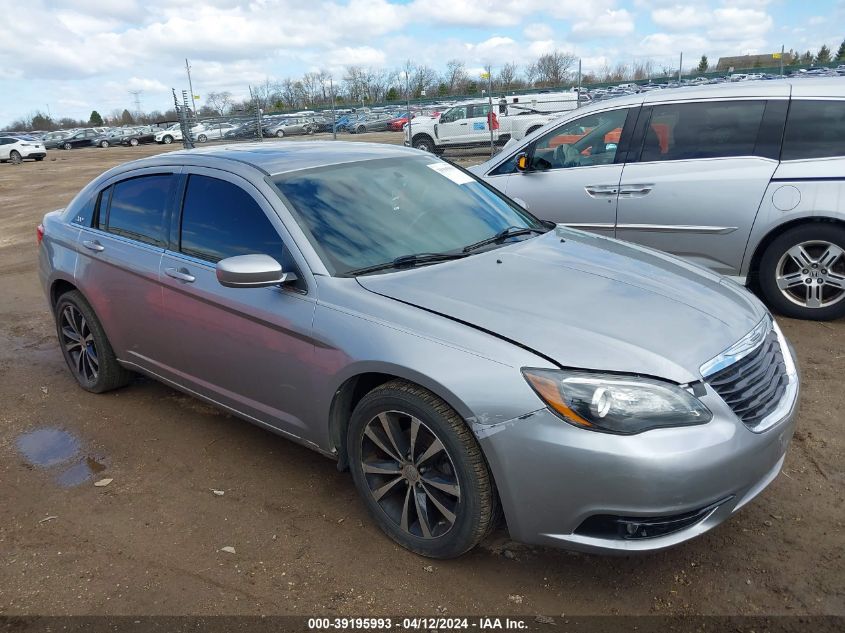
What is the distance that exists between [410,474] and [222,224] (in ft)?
5.45

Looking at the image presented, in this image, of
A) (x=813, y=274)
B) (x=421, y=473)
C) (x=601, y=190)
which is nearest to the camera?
(x=421, y=473)

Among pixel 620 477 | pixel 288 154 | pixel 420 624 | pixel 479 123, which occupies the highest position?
pixel 288 154

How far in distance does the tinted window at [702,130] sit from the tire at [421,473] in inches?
160

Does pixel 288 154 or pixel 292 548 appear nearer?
pixel 292 548

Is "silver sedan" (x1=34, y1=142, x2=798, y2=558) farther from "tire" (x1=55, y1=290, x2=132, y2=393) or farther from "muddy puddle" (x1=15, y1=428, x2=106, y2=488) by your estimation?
"muddy puddle" (x1=15, y1=428, x2=106, y2=488)

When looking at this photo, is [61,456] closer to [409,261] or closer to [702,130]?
[409,261]

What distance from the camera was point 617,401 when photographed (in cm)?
239

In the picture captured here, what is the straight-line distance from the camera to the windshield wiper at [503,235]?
11.5 feet

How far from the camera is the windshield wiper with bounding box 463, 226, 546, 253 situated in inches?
138

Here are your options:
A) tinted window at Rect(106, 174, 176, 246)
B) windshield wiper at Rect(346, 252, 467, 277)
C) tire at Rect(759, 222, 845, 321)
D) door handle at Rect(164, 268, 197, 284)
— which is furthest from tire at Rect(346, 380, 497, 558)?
tire at Rect(759, 222, 845, 321)

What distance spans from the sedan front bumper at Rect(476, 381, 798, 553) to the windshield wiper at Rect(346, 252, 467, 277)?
3.26ft

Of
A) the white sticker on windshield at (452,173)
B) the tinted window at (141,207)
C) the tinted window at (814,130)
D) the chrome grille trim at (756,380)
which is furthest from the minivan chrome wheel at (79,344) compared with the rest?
the tinted window at (814,130)

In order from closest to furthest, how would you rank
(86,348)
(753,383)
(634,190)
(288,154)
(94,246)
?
(753,383)
(288,154)
(94,246)
(86,348)
(634,190)

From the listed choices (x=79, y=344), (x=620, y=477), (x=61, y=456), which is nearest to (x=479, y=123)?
(x=79, y=344)
